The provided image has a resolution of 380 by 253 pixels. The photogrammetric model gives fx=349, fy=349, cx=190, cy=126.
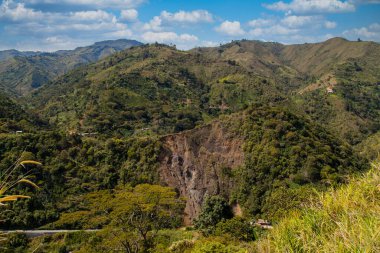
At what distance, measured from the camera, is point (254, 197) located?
136 feet

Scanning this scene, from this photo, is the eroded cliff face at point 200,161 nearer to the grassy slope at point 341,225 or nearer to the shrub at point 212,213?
the shrub at point 212,213

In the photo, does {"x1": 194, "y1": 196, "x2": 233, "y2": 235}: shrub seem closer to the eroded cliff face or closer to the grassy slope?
the eroded cliff face

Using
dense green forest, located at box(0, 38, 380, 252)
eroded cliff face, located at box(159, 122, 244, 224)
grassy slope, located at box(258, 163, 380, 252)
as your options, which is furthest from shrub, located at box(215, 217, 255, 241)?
grassy slope, located at box(258, 163, 380, 252)

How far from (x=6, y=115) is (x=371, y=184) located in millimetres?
83128

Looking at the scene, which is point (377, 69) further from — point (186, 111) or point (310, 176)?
point (310, 176)

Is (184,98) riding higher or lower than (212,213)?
higher

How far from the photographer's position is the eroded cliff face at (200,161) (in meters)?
46.6

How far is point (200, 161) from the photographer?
49.1 metres

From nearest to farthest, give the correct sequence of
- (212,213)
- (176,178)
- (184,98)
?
1. (212,213)
2. (176,178)
3. (184,98)

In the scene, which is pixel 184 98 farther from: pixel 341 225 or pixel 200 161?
pixel 341 225

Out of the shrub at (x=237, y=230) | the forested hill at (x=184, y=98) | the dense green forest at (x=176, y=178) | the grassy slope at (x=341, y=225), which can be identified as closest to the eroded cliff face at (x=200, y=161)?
the dense green forest at (x=176, y=178)

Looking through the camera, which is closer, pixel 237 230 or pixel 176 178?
pixel 237 230

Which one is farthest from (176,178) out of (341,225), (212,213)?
(341,225)

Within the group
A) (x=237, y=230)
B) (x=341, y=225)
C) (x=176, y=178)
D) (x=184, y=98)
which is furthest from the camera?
(x=184, y=98)
